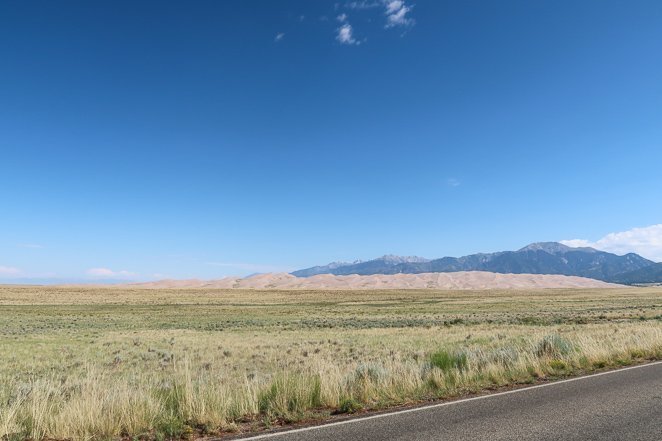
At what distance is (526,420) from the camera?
745cm

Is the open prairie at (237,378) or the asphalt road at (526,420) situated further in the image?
the open prairie at (237,378)

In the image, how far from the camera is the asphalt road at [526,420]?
666cm

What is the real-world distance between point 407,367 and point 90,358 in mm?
17015

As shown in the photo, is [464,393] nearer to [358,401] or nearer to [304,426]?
[358,401]

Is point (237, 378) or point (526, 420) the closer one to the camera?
point (526, 420)

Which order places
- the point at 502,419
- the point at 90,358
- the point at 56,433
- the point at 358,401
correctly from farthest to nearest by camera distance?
the point at 90,358
the point at 358,401
the point at 502,419
the point at 56,433

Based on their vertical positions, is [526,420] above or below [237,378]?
above

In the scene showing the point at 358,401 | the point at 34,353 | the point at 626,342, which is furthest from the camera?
the point at 34,353

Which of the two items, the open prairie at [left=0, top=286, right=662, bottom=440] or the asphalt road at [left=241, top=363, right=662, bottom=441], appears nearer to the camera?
the asphalt road at [left=241, top=363, right=662, bottom=441]

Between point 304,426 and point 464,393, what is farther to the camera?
point 464,393

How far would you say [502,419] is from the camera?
752 centimetres

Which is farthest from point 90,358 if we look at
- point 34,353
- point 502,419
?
point 502,419

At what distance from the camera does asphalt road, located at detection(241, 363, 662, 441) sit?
21.8 feet

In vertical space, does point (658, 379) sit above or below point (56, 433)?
below
